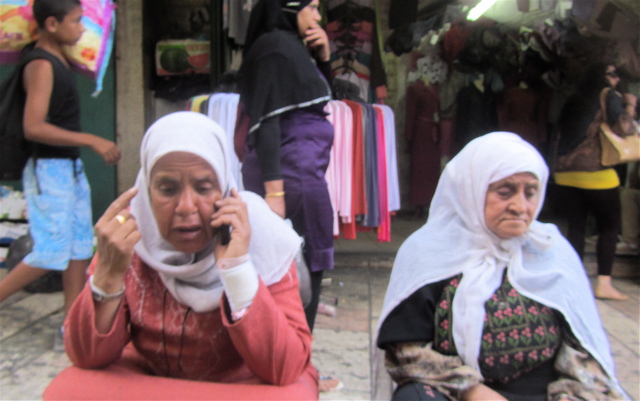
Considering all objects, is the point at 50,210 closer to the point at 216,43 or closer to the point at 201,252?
the point at 201,252

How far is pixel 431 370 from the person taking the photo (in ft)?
4.92

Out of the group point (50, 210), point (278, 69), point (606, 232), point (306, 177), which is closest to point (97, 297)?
point (306, 177)

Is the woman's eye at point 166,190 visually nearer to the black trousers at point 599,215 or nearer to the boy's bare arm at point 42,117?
the boy's bare arm at point 42,117

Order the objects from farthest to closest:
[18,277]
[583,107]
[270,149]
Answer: [583,107] < [18,277] < [270,149]

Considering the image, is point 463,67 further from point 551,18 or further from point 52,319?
point 52,319

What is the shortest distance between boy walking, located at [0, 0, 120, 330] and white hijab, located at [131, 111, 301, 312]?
1178 millimetres

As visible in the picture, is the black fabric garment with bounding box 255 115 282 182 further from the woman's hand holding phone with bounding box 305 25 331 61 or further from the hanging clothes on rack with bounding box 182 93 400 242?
the hanging clothes on rack with bounding box 182 93 400 242

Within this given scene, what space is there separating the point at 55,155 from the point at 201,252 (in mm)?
1613

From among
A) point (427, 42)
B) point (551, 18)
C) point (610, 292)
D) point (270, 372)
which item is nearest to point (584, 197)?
point (610, 292)

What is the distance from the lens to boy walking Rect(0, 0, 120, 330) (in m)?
2.45

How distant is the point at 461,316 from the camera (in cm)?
152

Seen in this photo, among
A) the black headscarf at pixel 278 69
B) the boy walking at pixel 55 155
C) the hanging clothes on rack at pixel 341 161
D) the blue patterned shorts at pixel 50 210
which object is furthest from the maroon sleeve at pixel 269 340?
the hanging clothes on rack at pixel 341 161

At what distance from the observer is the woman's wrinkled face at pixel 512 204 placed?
5.21 feet

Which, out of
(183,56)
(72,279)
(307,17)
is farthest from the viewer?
(183,56)
